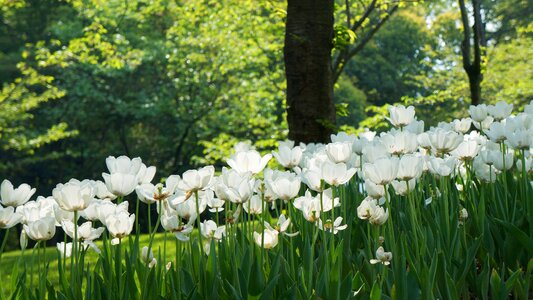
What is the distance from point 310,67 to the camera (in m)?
5.17

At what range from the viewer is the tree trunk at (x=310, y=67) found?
5.15 m

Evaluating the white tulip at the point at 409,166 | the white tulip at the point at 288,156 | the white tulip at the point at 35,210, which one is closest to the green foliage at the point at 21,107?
the white tulip at the point at 288,156

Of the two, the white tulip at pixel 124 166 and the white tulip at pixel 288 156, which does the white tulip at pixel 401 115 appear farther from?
the white tulip at pixel 124 166

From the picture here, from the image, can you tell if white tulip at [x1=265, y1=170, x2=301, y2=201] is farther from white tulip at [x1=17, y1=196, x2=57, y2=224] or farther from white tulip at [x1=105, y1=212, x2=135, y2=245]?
white tulip at [x1=17, y1=196, x2=57, y2=224]

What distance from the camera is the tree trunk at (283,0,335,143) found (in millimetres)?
5148

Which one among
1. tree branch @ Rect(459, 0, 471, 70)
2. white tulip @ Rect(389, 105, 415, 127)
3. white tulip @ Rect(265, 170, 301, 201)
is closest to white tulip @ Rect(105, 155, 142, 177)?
white tulip @ Rect(265, 170, 301, 201)

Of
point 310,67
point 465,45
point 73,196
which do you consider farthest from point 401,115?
point 465,45

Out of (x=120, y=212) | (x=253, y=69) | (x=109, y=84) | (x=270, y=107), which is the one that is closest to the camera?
(x=120, y=212)

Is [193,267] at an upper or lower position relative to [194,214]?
lower

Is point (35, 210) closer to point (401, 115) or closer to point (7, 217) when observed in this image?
point (7, 217)

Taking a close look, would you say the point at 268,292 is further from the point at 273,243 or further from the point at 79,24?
the point at 79,24

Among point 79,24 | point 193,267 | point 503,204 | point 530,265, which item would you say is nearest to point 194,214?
point 193,267

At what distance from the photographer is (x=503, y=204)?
9.52 feet

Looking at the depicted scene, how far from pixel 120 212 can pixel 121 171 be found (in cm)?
15
